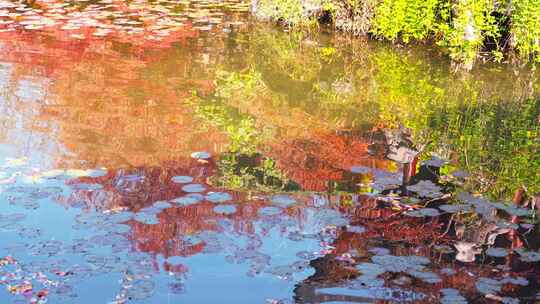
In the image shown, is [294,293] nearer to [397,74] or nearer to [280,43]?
[397,74]

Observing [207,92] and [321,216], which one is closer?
[321,216]

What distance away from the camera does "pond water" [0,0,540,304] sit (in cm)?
489

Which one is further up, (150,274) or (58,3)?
(58,3)

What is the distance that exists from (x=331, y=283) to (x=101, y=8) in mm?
11711

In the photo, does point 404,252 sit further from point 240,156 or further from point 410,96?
point 410,96

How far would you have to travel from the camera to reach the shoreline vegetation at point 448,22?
11.1 m

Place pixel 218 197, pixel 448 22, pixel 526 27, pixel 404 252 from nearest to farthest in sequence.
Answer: pixel 404 252
pixel 218 197
pixel 526 27
pixel 448 22

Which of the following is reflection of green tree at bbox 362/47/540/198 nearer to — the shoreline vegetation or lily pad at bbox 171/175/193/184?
the shoreline vegetation

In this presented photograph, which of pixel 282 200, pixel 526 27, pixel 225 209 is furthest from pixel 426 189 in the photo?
pixel 526 27

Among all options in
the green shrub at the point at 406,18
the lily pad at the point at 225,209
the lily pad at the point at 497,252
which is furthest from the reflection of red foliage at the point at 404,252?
the green shrub at the point at 406,18

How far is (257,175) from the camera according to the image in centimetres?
681

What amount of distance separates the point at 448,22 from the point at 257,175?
6.91 metres

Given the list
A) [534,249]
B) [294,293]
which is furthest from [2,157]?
[534,249]

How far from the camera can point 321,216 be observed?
235 inches
